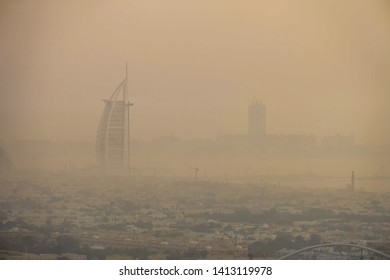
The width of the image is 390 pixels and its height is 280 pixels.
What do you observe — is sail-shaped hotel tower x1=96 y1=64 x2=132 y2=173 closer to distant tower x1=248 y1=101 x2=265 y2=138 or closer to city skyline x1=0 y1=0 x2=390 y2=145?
city skyline x1=0 y1=0 x2=390 y2=145

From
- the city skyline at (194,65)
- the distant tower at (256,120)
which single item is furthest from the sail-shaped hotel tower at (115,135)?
the distant tower at (256,120)

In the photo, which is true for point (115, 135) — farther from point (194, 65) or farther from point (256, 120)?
point (256, 120)

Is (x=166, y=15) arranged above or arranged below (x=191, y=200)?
above

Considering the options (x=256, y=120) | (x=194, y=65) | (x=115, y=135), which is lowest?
(x=115, y=135)

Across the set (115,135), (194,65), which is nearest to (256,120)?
(194,65)

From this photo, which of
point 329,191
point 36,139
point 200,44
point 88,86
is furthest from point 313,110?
point 36,139

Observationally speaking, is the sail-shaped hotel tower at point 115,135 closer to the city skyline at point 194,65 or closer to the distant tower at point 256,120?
the city skyline at point 194,65
